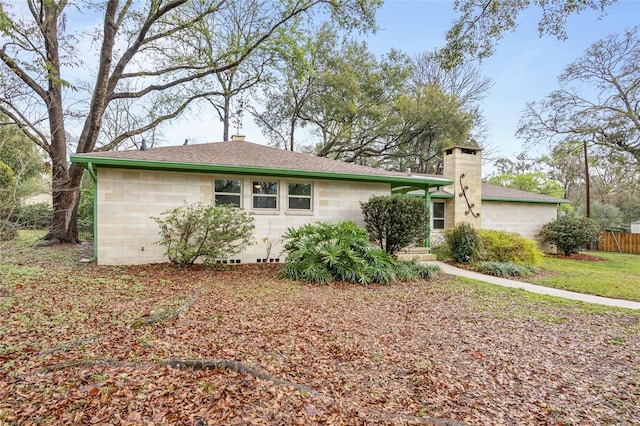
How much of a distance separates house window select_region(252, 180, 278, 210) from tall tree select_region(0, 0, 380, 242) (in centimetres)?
671

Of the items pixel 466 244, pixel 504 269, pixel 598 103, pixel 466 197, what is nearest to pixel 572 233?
pixel 466 197

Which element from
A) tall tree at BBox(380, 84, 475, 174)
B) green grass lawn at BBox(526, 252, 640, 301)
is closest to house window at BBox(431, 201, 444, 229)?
green grass lawn at BBox(526, 252, 640, 301)

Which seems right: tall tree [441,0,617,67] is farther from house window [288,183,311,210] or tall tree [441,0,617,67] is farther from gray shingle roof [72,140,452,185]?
house window [288,183,311,210]

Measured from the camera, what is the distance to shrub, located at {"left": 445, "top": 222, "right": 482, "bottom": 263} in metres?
10.9

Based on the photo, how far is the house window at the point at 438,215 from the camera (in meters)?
15.0

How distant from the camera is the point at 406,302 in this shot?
6305 millimetres

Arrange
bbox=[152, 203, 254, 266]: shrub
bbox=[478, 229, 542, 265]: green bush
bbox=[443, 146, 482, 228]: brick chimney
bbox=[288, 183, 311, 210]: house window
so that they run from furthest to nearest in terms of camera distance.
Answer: bbox=[443, 146, 482, 228]: brick chimney
bbox=[478, 229, 542, 265]: green bush
bbox=[288, 183, 311, 210]: house window
bbox=[152, 203, 254, 266]: shrub

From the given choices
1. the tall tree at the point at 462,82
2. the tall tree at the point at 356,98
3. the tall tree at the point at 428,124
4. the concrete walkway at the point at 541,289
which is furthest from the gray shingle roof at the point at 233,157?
the tall tree at the point at 462,82

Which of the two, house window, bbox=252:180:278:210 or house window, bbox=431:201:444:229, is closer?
house window, bbox=252:180:278:210

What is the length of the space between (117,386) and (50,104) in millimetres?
13553

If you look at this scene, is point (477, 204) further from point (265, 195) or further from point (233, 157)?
point (233, 157)

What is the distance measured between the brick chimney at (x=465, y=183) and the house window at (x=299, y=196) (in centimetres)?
748

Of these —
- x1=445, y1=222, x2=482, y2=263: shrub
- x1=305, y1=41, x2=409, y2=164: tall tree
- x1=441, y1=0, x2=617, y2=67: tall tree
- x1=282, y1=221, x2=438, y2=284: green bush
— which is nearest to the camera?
x1=441, y1=0, x2=617, y2=67: tall tree

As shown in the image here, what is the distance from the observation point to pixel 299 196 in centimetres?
1049
